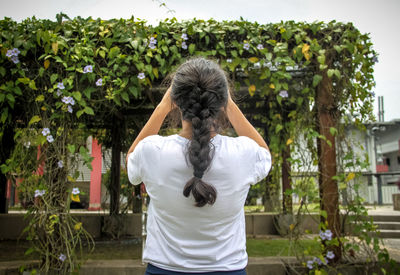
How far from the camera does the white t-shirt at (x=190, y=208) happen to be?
0.94 meters

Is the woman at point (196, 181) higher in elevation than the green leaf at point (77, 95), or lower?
lower

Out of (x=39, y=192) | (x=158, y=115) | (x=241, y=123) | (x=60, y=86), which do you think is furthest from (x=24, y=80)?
(x=241, y=123)

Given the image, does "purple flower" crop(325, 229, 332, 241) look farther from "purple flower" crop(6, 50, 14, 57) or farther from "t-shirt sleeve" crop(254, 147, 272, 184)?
"purple flower" crop(6, 50, 14, 57)

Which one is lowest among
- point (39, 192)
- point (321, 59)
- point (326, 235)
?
point (326, 235)

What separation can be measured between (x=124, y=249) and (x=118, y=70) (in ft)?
8.52

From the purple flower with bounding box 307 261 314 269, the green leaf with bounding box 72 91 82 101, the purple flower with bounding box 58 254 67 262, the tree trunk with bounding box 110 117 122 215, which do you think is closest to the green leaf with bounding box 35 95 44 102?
the green leaf with bounding box 72 91 82 101

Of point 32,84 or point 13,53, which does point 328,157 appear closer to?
point 32,84

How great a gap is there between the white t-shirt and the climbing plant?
193 cm

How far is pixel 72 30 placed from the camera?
2730 millimetres

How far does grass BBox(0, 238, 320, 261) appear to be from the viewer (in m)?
3.77

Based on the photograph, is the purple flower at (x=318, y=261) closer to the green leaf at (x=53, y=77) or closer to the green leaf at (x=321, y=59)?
the green leaf at (x=321, y=59)

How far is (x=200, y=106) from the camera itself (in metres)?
0.95

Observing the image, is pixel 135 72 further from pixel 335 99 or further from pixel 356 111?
pixel 356 111

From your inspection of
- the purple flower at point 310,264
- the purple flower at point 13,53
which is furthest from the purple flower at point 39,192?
the purple flower at point 310,264
